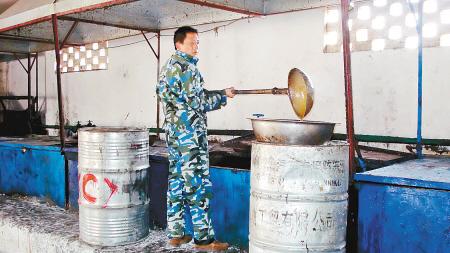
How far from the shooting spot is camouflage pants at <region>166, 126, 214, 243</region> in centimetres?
376

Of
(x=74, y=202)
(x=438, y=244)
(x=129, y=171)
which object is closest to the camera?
(x=438, y=244)

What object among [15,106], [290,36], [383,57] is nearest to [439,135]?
[383,57]

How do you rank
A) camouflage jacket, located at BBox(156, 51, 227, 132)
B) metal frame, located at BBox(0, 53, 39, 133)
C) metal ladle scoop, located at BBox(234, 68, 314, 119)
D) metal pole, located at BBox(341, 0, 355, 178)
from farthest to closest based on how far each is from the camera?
metal frame, located at BBox(0, 53, 39, 133)
camouflage jacket, located at BBox(156, 51, 227, 132)
metal ladle scoop, located at BBox(234, 68, 314, 119)
metal pole, located at BBox(341, 0, 355, 178)

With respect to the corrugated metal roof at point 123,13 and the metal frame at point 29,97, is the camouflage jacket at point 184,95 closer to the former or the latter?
the corrugated metal roof at point 123,13

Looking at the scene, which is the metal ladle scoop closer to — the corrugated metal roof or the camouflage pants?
the camouflage pants

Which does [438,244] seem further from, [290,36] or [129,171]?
[290,36]

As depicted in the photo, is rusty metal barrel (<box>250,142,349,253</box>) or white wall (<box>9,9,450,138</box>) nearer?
rusty metal barrel (<box>250,142,349,253</box>)

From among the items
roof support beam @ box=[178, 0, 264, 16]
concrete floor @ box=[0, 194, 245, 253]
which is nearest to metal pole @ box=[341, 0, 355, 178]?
concrete floor @ box=[0, 194, 245, 253]

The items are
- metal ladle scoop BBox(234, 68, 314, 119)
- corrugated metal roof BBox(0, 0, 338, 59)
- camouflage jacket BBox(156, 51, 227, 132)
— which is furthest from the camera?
corrugated metal roof BBox(0, 0, 338, 59)

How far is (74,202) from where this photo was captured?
5664mm

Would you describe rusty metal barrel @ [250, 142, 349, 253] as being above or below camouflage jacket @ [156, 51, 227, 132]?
below

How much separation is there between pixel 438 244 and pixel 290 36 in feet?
12.8

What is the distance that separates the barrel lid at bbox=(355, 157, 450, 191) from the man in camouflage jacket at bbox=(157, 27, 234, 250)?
4.59ft

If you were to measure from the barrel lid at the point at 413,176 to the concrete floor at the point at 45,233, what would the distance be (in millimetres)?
1587
